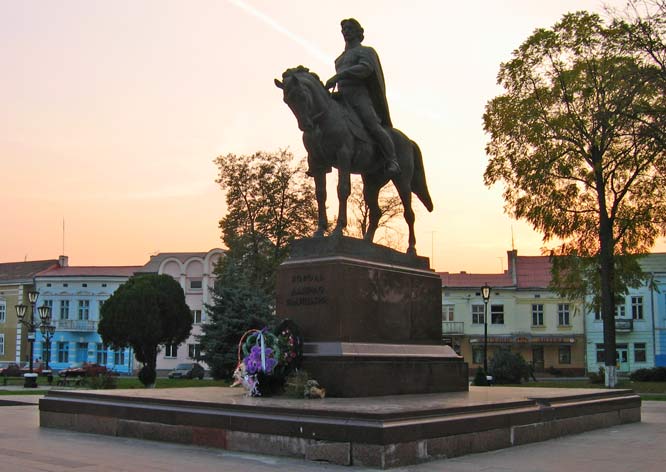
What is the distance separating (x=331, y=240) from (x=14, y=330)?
206ft

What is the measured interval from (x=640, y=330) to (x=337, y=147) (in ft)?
165

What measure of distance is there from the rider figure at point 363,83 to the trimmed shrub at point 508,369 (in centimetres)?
2302

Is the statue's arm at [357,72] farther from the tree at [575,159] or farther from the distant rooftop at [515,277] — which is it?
the distant rooftop at [515,277]

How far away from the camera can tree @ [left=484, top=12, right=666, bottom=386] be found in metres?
31.1

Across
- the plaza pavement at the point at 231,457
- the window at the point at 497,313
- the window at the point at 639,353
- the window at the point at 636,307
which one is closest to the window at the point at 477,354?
the window at the point at 497,313

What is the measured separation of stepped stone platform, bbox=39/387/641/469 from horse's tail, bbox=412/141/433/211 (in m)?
4.30

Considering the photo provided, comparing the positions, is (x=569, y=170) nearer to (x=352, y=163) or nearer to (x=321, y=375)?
(x=352, y=163)

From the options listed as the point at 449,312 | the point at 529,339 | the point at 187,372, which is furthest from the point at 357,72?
the point at 449,312

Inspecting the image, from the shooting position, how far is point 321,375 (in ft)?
34.9

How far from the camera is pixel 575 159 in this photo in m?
32.4

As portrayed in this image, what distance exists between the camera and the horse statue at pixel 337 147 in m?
11.7

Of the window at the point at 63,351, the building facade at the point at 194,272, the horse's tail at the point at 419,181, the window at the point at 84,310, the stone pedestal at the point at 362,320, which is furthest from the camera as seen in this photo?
the window at the point at 84,310

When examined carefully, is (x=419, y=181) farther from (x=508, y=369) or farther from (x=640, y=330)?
(x=640, y=330)

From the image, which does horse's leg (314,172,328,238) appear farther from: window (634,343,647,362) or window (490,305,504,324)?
window (490,305,504,324)
